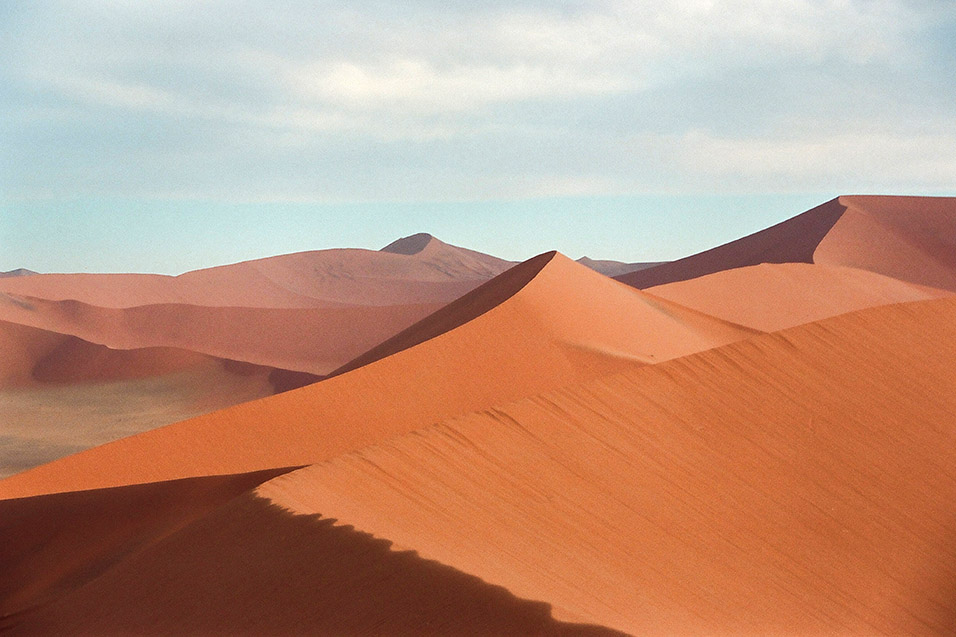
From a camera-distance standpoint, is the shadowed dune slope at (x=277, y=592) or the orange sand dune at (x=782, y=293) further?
the orange sand dune at (x=782, y=293)

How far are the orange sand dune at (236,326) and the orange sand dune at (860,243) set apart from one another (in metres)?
15.0

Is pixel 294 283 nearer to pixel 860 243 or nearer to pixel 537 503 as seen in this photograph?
pixel 860 243

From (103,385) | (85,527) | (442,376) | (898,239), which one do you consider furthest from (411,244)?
(85,527)

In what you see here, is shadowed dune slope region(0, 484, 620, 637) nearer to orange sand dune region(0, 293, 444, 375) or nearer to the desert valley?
the desert valley

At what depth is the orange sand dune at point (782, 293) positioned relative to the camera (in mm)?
27344

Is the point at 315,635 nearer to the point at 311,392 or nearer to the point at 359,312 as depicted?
the point at 311,392

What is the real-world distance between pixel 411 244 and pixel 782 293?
63.4 meters

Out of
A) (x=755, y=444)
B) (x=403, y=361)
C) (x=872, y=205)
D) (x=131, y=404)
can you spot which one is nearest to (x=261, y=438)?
(x=403, y=361)

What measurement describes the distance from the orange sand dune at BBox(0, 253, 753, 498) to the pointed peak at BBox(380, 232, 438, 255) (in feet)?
217

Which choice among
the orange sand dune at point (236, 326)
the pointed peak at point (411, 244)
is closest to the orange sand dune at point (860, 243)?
the orange sand dune at point (236, 326)

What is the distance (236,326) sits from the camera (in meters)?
41.2

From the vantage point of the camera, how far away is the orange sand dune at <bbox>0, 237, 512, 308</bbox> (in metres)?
57.6

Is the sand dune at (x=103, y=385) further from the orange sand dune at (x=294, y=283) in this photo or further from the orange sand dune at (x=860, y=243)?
the orange sand dune at (x=860, y=243)

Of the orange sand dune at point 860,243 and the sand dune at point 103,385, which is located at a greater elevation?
the orange sand dune at point 860,243
